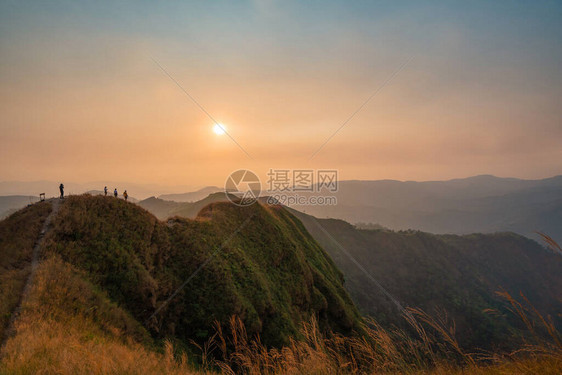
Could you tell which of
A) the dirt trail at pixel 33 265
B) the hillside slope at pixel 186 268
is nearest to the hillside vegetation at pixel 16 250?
the dirt trail at pixel 33 265

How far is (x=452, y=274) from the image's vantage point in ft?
311

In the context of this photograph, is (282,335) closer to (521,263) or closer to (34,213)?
(34,213)

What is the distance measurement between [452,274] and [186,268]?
104303 mm

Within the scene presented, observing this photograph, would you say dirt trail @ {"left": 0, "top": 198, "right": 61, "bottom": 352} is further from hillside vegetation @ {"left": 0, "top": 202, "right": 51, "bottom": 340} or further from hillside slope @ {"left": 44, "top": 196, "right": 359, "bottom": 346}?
hillside slope @ {"left": 44, "top": 196, "right": 359, "bottom": 346}

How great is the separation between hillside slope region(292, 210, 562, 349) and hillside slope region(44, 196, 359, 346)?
4854cm

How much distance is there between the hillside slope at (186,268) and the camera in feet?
42.8

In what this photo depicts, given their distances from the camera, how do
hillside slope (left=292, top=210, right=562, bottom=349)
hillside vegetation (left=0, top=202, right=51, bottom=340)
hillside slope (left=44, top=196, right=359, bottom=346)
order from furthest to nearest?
hillside slope (left=292, top=210, right=562, bottom=349), hillside slope (left=44, top=196, right=359, bottom=346), hillside vegetation (left=0, top=202, right=51, bottom=340)

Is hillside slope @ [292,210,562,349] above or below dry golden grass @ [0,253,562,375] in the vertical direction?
below

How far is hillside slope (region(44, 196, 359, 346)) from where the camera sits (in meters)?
13.0

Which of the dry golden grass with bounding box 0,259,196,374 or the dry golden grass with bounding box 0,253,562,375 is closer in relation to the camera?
the dry golden grass with bounding box 0,253,562,375

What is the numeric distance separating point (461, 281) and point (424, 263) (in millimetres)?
12029

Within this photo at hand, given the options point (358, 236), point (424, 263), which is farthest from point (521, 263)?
point (358, 236)

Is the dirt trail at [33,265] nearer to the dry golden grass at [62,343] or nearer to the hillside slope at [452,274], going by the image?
the dry golden grass at [62,343]

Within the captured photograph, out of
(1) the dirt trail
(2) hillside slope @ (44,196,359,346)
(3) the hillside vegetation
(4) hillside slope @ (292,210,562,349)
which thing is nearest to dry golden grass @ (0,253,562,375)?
(1) the dirt trail
